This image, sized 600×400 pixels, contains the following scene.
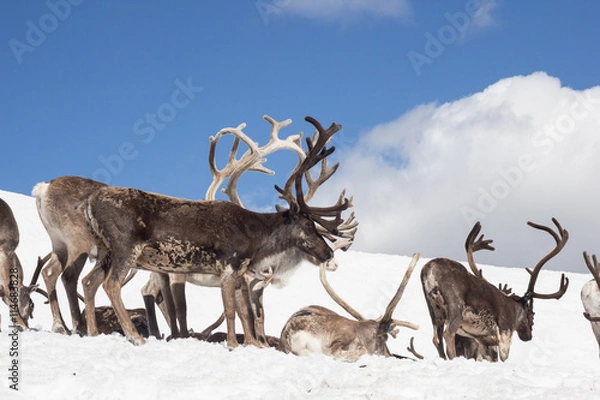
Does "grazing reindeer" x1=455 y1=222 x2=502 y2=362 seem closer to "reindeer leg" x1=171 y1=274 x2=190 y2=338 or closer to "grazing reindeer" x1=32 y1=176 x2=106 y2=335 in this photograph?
"reindeer leg" x1=171 y1=274 x2=190 y2=338

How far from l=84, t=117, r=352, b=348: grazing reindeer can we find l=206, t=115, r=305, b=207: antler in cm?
366

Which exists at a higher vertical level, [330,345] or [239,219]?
[239,219]

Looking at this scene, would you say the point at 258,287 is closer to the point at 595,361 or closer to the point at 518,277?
the point at 595,361

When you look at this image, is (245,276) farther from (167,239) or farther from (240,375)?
(240,375)

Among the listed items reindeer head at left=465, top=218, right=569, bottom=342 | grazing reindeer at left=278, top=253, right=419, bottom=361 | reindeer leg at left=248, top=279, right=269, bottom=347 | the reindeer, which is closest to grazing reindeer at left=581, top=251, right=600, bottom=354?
reindeer head at left=465, top=218, right=569, bottom=342

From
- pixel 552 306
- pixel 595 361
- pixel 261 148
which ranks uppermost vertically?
pixel 261 148

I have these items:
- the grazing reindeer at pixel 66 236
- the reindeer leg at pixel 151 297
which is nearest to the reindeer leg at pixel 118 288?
the grazing reindeer at pixel 66 236

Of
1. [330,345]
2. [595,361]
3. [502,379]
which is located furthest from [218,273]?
[595,361]

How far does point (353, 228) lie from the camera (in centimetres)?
1471

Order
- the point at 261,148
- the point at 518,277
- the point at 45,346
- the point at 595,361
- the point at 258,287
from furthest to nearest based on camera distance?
the point at 518,277 < the point at 595,361 < the point at 261,148 < the point at 258,287 < the point at 45,346

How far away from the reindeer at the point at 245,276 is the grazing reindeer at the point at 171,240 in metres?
0.74

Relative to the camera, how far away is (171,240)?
9.47 m

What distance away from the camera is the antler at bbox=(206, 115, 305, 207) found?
46.1ft

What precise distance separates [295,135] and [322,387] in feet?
26.3
